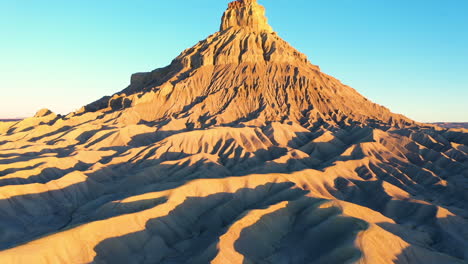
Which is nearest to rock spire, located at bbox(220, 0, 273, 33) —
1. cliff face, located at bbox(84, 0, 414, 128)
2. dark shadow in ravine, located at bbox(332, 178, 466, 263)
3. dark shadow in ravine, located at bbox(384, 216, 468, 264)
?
cliff face, located at bbox(84, 0, 414, 128)

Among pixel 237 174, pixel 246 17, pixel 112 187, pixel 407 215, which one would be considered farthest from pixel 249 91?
pixel 407 215

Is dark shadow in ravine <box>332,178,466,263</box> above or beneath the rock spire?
beneath

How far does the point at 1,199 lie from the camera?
1614 inches

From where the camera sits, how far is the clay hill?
90.3 ft

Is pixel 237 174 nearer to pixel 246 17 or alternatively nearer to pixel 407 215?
pixel 407 215

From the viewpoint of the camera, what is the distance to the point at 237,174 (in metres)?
52.0

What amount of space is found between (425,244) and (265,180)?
1903cm

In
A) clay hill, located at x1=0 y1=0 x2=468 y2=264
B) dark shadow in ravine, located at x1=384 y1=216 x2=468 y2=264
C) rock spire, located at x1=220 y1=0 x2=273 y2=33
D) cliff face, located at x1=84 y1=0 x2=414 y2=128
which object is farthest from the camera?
rock spire, located at x1=220 y1=0 x2=273 y2=33

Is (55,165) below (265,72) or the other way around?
below

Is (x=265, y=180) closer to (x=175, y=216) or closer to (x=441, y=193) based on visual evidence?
(x=175, y=216)

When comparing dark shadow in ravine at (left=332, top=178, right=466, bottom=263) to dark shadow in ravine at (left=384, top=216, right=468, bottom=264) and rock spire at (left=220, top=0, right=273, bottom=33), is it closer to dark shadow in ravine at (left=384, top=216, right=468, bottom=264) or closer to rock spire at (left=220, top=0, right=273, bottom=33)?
dark shadow in ravine at (left=384, top=216, right=468, bottom=264)

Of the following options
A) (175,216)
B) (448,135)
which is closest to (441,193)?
(448,135)

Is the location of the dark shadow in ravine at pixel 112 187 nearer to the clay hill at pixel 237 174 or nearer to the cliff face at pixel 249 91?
the clay hill at pixel 237 174

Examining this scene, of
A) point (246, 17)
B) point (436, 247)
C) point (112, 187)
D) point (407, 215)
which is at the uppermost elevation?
point (246, 17)
